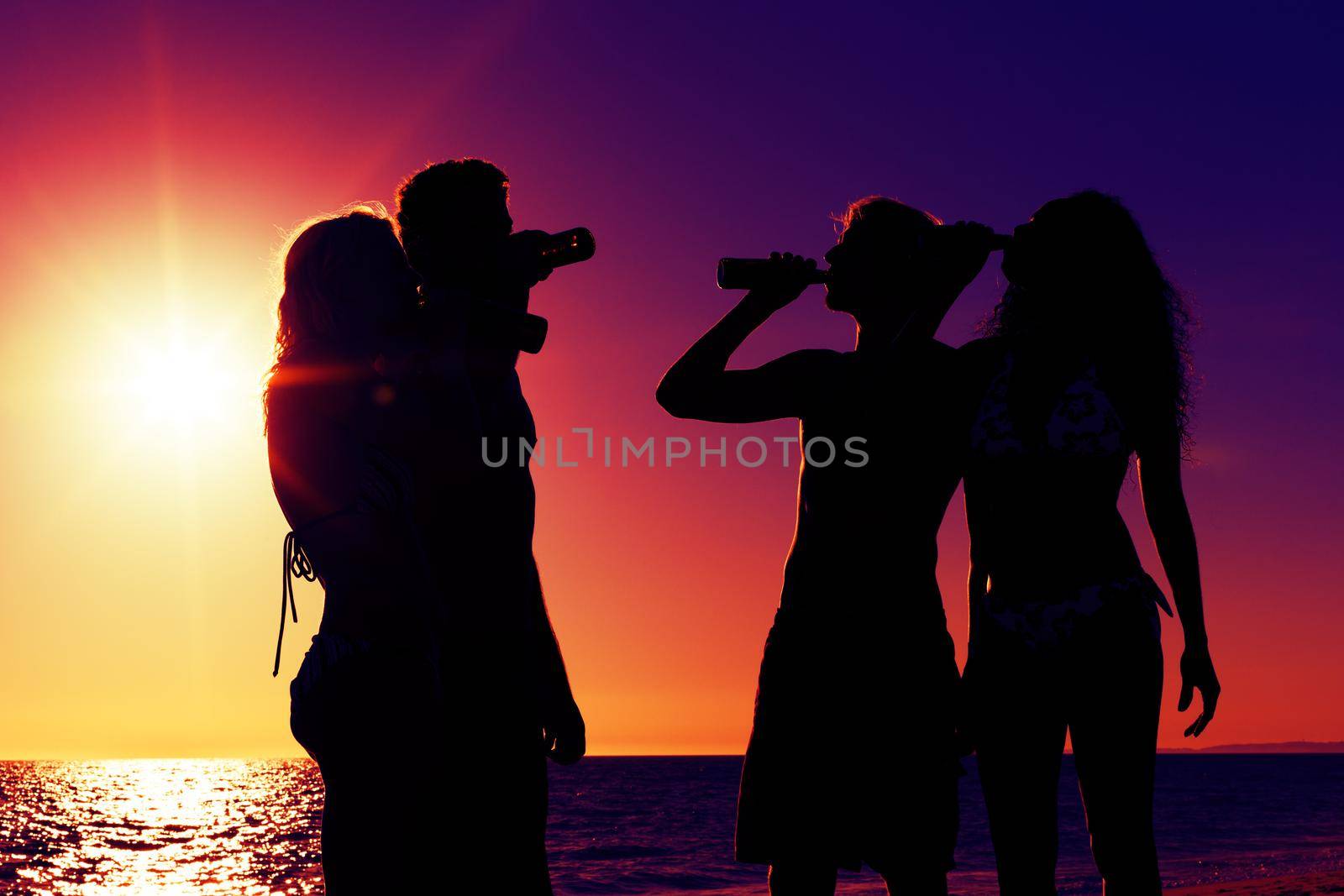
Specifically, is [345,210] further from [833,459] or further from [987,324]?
[987,324]

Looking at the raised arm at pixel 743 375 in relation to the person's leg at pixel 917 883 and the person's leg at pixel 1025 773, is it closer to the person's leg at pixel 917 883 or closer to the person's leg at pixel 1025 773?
the person's leg at pixel 1025 773

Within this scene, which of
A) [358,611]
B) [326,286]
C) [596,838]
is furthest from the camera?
[596,838]

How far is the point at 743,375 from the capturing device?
3.24 metres

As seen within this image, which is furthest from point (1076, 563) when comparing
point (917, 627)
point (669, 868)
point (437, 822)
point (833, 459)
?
point (669, 868)

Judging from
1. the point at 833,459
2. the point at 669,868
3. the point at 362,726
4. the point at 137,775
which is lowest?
the point at 137,775

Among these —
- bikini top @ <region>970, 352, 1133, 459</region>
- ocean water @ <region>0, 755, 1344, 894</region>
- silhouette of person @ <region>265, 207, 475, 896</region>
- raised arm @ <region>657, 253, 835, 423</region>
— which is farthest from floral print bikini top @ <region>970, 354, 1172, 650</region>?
ocean water @ <region>0, 755, 1344, 894</region>

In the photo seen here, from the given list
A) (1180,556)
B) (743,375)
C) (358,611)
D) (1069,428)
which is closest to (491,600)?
(358,611)

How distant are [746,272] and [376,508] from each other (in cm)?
149

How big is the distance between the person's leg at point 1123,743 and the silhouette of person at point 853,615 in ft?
1.49

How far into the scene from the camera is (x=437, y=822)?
2.54 meters

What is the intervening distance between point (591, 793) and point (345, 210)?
6745 cm

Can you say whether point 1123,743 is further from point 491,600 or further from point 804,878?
point 491,600

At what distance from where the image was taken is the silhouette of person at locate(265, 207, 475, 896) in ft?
7.54

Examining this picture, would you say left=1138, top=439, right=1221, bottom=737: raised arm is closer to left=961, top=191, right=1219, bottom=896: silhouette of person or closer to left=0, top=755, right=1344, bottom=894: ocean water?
left=961, top=191, right=1219, bottom=896: silhouette of person
